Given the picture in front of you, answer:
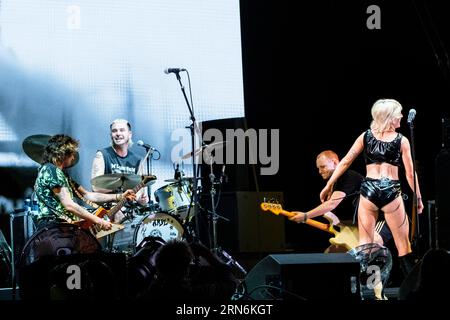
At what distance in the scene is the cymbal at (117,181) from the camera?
6.92 metres

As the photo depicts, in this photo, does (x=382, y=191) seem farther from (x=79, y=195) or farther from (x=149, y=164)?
(x=149, y=164)

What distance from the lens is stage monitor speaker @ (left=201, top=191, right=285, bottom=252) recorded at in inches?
306

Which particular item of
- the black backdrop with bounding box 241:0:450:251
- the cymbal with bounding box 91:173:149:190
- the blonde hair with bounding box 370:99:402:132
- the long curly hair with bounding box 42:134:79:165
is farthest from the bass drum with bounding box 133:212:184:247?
the blonde hair with bounding box 370:99:402:132

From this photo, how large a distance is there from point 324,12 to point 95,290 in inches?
228

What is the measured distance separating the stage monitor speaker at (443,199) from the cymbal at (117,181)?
3001 millimetres

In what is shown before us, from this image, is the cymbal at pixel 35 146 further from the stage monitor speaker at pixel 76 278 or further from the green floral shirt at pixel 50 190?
the stage monitor speaker at pixel 76 278

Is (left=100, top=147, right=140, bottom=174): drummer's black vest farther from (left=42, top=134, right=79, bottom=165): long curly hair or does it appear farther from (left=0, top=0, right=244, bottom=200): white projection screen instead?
(left=42, top=134, right=79, bottom=165): long curly hair

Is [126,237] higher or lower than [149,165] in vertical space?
lower

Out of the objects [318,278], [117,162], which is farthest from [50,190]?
[318,278]

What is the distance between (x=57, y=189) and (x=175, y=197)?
1788mm

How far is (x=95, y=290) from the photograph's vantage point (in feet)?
13.1

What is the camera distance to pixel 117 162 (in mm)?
7766
